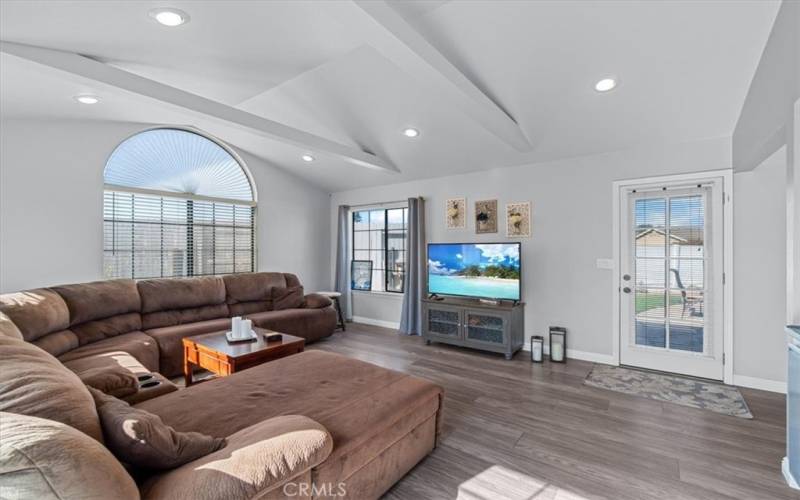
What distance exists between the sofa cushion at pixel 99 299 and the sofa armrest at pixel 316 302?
78.9 inches

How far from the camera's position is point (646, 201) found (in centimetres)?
388

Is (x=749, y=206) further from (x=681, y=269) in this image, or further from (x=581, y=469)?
(x=581, y=469)

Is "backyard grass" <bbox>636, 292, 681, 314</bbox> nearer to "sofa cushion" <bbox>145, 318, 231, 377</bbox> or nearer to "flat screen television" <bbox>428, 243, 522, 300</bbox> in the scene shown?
"flat screen television" <bbox>428, 243, 522, 300</bbox>

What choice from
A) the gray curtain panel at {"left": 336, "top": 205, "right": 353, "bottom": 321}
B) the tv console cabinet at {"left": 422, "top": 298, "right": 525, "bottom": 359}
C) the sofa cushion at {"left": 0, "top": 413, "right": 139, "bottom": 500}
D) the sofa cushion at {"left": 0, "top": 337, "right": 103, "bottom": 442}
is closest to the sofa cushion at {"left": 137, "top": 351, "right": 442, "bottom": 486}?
the sofa cushion at {"left": 0, "top": 337, "right": 103, "bottom": 442}

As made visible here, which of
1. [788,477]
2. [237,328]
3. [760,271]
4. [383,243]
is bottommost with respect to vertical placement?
[788,477]

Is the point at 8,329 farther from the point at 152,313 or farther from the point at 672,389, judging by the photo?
the point at 672,389

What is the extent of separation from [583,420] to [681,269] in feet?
6.85

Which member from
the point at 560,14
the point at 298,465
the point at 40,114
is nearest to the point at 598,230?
the point at 560,14

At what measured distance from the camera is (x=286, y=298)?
5.25 meters

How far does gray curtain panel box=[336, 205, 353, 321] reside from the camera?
6355 mm

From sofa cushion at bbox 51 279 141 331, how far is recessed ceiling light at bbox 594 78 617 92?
4.93m

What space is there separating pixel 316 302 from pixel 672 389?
421cm

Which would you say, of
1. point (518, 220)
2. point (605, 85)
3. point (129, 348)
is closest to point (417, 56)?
point (605, 85)

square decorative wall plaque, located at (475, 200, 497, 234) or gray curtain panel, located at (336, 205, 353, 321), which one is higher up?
square decorative wall plaque, located at (475, 200, 497, 234)
